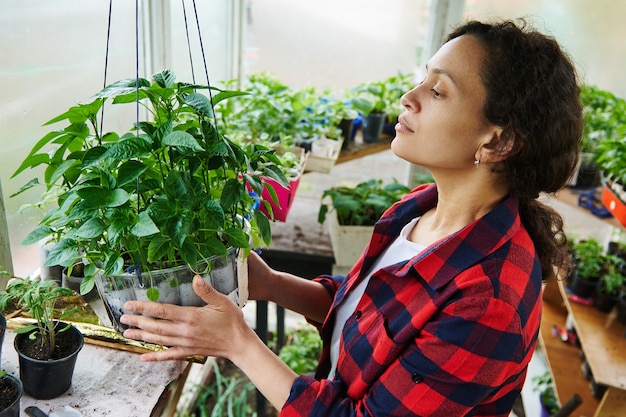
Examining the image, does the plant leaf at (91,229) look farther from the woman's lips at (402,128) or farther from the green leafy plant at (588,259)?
the green leafy plant at (588,259)

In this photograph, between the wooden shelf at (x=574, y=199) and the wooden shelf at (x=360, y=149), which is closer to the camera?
the wooden shelf at (x=574, y=199)

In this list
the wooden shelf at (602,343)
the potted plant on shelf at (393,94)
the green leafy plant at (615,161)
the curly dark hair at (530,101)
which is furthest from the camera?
the potted plant on shelf at (393,94)

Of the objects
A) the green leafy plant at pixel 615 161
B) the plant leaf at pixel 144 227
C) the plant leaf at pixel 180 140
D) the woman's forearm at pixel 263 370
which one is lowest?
the woman's forearm at pixel 263 370

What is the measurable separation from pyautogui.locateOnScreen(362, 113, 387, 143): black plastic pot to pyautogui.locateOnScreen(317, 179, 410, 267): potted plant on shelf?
42 cm

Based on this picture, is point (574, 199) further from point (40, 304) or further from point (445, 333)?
point (40, 304)

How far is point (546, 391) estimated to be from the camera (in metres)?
2.64

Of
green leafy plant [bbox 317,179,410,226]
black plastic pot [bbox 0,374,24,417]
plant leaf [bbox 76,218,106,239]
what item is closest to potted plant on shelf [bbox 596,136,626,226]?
green leafy plant [bbox 317,179,410,226]

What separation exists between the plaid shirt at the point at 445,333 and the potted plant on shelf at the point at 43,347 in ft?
1.38

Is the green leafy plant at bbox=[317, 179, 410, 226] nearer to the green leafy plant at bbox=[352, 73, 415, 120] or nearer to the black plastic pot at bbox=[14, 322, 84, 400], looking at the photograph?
the green leafy plant at bbox=[352, 73, 415, 120]

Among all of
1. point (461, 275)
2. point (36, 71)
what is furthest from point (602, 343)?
point (36, 71)

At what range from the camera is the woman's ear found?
112 centimetres

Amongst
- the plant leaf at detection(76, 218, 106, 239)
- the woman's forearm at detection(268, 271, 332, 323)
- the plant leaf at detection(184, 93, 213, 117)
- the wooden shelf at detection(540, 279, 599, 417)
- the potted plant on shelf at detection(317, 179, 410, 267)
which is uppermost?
the plant leaf at detection(184, 93, 213, 117)

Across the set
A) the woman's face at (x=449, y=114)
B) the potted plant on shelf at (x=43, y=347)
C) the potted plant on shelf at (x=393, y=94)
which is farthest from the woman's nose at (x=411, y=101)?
the potted plant on shelf at (x=393, y=94)

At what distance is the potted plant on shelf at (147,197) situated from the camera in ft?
3.00
